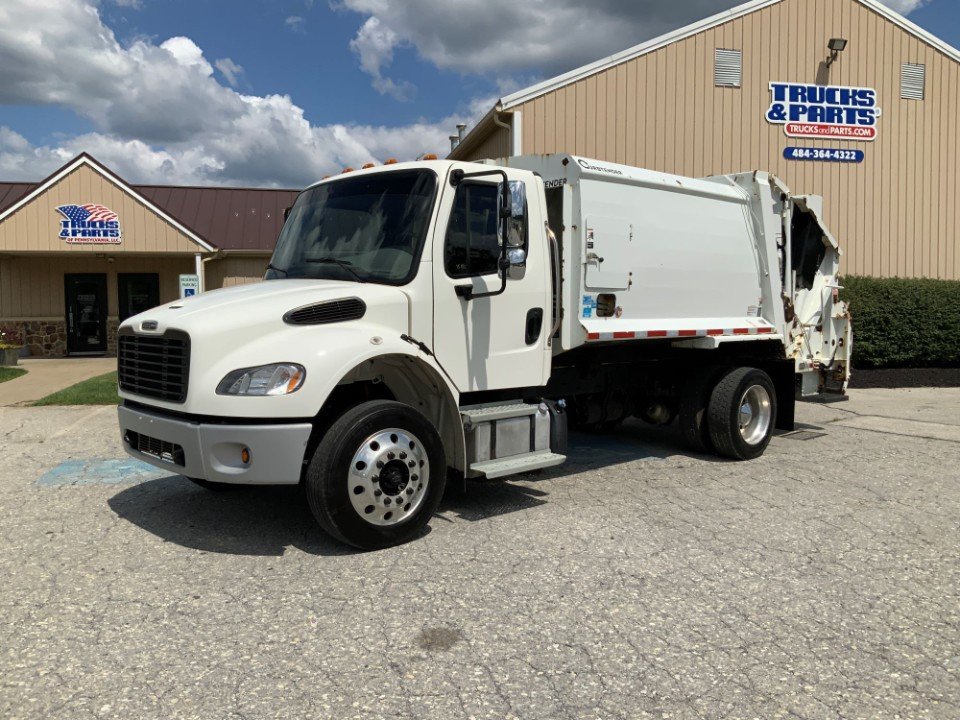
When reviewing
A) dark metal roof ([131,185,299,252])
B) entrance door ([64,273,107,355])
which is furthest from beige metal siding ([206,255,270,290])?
entrance door ([64,273,107,355])

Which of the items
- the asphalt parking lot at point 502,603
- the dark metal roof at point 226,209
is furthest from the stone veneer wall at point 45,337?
the asphalt parking lot at point 502,603

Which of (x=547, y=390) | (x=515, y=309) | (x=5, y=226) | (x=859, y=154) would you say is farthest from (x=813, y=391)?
(x=5, y=226)

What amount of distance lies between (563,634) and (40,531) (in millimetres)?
3729

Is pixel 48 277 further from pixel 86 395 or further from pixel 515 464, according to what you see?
pixel 515 464

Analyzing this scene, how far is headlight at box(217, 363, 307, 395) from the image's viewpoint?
4.46 metres

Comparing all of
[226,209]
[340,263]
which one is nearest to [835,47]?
[340,263]

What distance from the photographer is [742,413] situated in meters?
7.87

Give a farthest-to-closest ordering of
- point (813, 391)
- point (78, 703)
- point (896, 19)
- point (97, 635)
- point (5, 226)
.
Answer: point (5, 226) → point (896, 19) → point (813, 391) → point (97, 635) → point (78, 703)

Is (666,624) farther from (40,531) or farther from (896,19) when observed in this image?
(896,19)

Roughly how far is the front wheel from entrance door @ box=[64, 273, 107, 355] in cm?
1927

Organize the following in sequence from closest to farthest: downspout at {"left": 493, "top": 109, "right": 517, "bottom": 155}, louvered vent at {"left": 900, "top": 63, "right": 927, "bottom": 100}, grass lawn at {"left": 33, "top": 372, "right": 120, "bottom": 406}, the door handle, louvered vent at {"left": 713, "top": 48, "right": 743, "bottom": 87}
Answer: the door handle
grass lawn at {"left": 33, "top": 372, "right": 120, "bottom": 406}
downspout at {"left": 493, "top": 109, "right": 517, "bottom": 155}
louvered vent at {"left": 713, "top": 48, "right": 743, "bottom": 87}
louvered vent at {"left": 900, "top": 63, "right": 927, "bottom": 100}

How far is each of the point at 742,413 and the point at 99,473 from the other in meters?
6.17

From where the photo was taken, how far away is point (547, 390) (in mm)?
6664

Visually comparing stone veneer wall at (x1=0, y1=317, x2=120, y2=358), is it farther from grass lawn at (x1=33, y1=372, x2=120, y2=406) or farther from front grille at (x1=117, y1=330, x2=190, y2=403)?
front grille at (x1=117, y1=330, x2=190, y2=403)
